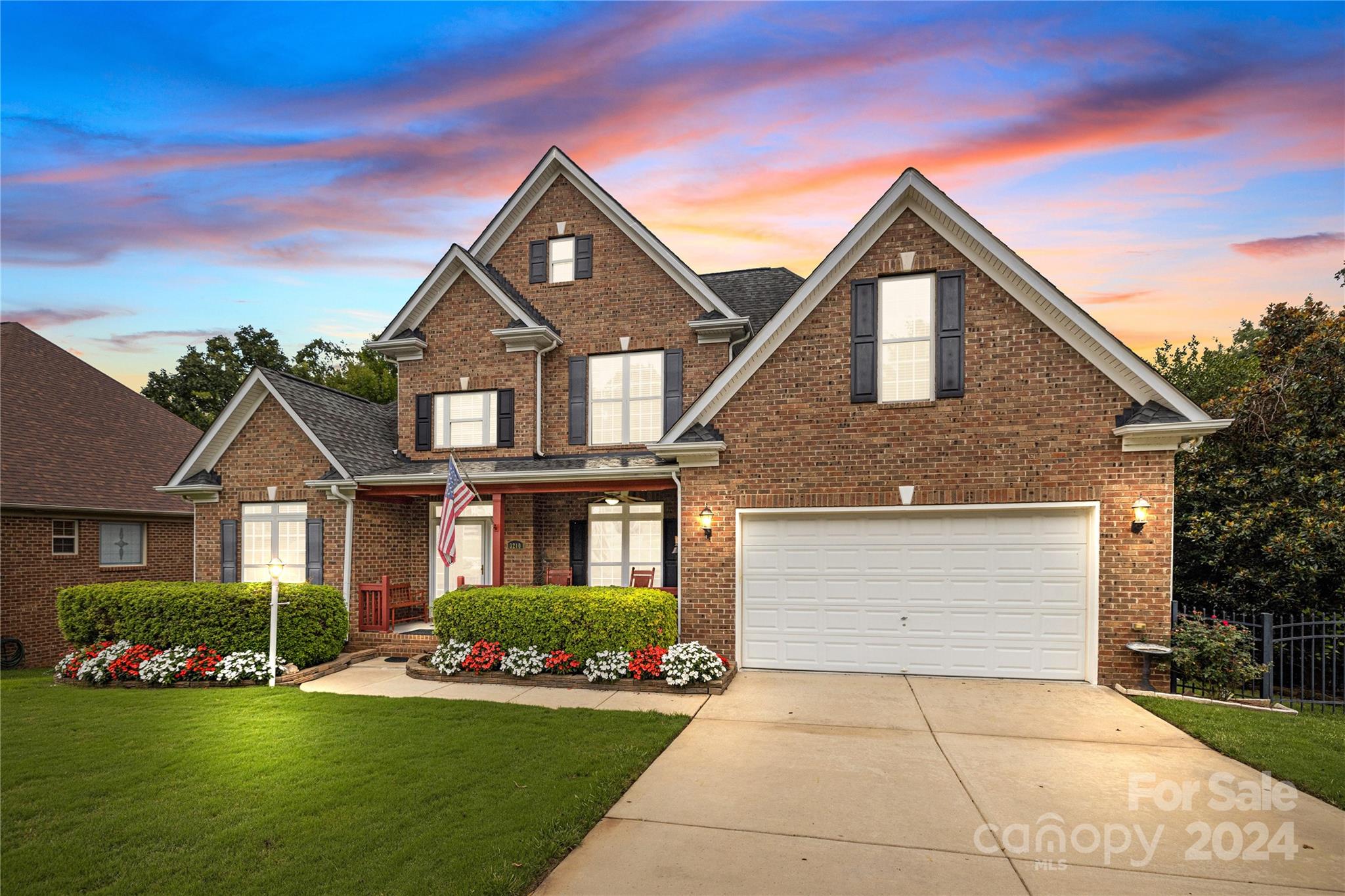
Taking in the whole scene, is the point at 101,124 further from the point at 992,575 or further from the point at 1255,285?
the point at 1255,285

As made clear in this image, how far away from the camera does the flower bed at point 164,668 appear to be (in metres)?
9.96

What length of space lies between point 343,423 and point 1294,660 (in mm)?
19922

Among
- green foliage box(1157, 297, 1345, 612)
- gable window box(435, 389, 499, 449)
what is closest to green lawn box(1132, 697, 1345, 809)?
green foliage box(1157, 297, 1345, 612)

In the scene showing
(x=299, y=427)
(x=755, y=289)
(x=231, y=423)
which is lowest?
(x=299, y=427)

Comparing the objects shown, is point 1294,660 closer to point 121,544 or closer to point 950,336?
point 950,336

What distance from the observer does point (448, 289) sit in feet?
48.1

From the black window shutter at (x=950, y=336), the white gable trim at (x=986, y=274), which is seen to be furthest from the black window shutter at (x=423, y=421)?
the black window shutter at (x=950, y=336)

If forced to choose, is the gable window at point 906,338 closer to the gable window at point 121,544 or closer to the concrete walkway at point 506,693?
the concrete walkway at point 506,693

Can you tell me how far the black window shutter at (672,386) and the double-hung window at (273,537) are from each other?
330 inches

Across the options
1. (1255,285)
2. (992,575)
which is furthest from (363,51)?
(1255,285)

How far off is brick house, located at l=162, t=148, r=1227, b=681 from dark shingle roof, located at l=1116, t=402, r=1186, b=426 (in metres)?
0.03

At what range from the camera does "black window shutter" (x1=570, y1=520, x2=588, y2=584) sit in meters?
14.0

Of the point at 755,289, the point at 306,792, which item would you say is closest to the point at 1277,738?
the point at 306,792

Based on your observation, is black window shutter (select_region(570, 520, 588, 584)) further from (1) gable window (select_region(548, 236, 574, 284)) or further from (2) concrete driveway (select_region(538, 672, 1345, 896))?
(2) concrete driveway (select_region(538, 672, 1345, 896))
